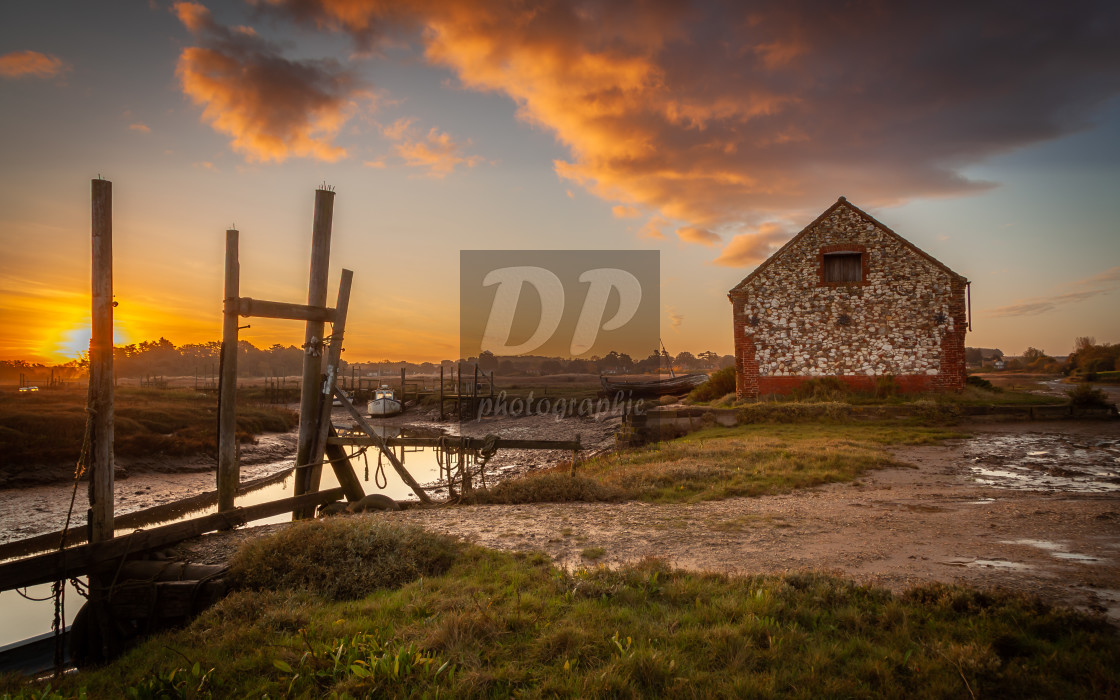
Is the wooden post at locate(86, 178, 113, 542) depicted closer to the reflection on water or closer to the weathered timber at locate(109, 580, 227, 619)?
the weathered timber at locate(109, 580, 227, 619)

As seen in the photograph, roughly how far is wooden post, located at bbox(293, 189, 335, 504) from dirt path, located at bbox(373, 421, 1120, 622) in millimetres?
2119

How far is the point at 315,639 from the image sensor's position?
4.33 meters

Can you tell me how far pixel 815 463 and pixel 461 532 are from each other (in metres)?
8.20

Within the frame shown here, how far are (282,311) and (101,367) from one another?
2.83m

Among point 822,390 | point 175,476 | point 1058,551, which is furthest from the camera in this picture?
point 822,390

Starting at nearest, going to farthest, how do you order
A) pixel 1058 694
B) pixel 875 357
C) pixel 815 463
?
pixel 1058 694, pixel 815 463, pixel 875 357

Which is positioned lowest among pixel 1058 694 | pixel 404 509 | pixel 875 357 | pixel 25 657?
pixel 25 657

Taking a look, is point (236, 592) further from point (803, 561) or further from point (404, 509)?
point (803, 561)

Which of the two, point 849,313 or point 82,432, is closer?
point 82,432

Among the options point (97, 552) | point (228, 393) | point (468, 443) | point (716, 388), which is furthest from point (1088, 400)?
point (97, 552)

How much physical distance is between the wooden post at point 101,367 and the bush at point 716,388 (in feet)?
78.5

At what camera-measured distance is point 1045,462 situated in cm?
1188

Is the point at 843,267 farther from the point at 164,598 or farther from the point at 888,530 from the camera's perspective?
the point at 164,598

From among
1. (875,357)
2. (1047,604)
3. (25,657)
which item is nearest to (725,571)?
(1047,604)
